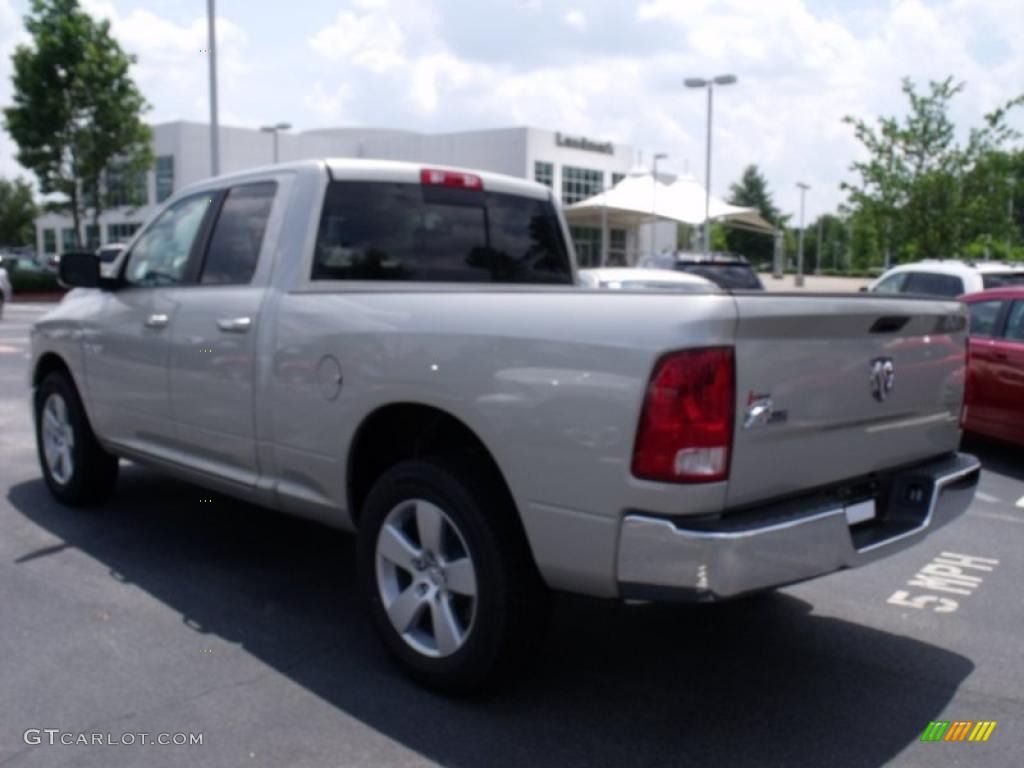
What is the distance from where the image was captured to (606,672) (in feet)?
13.3

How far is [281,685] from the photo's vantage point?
12.8ft

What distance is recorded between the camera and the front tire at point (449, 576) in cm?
350

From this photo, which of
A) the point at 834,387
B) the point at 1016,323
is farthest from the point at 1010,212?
the point at 834,387

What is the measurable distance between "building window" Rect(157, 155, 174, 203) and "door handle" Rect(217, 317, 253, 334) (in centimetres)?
6073

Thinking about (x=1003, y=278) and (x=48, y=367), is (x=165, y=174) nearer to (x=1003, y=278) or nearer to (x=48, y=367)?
(x=1003, y=278)

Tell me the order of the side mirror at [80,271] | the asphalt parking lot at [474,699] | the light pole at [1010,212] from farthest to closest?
the light pole at [1010,212]
the side mirror at [80,271]
the asphalt parking lot at [474,699]

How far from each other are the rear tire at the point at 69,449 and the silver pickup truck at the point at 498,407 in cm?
77

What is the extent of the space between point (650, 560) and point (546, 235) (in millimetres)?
2845

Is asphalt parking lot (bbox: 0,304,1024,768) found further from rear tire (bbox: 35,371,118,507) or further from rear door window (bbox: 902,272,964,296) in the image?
rear door window (bbox: 902,272,964,296)

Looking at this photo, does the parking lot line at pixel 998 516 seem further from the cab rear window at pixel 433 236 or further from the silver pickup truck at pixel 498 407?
the cab rear window at pixel 433 236

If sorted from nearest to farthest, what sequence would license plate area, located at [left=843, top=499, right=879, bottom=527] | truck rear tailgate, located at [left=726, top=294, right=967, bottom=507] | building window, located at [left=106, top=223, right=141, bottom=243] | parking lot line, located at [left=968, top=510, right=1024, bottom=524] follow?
truck rear tailgate, located at [left=726, top=294, right=967, bottom=507] < license plate area, located at [left=843, top=499, right=879, bottom=527] < parking lot line, located at [left=968, top=510, right=1024, bottom=524] < building window, located at [left=106, top=223, right=141, bottom=243]

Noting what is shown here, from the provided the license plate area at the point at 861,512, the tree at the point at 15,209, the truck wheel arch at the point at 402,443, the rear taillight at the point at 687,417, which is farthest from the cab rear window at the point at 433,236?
the tree at the point at 15,209

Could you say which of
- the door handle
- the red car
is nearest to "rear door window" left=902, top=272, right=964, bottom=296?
the red car

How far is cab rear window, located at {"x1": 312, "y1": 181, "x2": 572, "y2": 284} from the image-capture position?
4.72 metres
